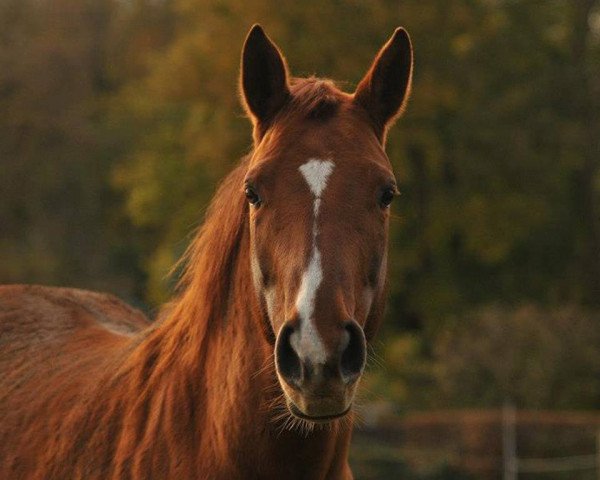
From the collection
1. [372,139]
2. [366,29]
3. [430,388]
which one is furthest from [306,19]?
[372,139]

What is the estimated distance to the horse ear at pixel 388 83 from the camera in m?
4.47

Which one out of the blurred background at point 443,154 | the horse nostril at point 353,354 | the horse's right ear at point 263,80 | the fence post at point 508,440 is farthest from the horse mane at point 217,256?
the blurred background at point 443,154

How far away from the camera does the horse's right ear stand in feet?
14.4

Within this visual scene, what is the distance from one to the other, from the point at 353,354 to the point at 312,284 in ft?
0.84

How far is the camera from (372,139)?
4.32 metres

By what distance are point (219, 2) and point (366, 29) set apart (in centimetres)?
472

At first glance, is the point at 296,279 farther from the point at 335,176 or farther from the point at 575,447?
the point at 575,447

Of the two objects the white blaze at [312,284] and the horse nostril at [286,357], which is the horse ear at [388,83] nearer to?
the white blaze at [312,284]

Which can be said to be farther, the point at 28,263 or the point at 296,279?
the point at 28,263

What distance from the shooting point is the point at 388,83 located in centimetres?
453

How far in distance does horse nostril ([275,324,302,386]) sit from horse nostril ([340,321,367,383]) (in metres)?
0.14

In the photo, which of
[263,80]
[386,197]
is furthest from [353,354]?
[263,80]

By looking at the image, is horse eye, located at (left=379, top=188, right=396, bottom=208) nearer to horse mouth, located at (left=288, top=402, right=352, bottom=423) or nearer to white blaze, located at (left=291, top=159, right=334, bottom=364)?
white blaze, located at (left=291, top=159, right=334, bottom=364)

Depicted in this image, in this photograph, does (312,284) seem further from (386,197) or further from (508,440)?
(508,440)
